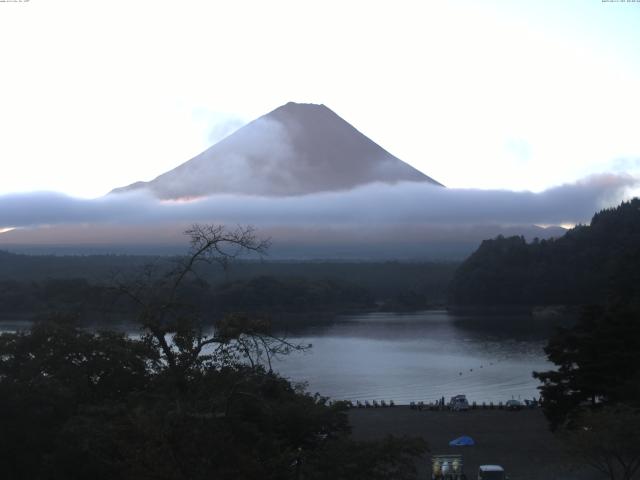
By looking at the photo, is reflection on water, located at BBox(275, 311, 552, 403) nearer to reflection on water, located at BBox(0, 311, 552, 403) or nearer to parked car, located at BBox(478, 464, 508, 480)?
reflection on water, located at BBox(0, 311, 552, 403)

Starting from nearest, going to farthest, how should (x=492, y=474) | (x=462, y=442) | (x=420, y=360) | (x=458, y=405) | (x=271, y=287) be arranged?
(x=492, y=474), (x=462, y=442), (x=458, y=405), (x=420, y=360), (x=271, y=287)

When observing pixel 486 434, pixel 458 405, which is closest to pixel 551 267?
pixel 458 405

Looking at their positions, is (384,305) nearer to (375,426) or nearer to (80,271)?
(80,271)

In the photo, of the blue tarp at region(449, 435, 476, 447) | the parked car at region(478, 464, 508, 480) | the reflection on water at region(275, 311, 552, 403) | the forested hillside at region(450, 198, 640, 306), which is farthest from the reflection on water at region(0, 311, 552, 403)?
the forested hillside at region(450, 198, 640, 306)

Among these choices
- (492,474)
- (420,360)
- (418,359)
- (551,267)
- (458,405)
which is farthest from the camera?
(551,267)

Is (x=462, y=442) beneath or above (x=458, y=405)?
above

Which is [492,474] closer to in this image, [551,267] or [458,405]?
[458,405]

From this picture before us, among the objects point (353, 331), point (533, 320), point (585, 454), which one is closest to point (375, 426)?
point (585, 454)
